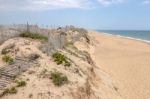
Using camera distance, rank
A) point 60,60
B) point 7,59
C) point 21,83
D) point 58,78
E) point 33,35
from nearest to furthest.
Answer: point 21,83
point 58,78
point 7,59
point 60,60
point 33,35

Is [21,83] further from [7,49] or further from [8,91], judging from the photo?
[7,49]

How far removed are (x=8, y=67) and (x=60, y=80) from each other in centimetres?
274

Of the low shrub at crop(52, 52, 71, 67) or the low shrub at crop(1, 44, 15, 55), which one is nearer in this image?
the low shrub at crop(52, 52, 71, 67)

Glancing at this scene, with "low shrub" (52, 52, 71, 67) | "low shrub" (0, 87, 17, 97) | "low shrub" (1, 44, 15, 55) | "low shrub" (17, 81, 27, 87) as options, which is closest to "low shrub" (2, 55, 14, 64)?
"low shrub" (1, 44, 15, 55)

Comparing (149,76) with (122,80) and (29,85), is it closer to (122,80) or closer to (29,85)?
(122,80)

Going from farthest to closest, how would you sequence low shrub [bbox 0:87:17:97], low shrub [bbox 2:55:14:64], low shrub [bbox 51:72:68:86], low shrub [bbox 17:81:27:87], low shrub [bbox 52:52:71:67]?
low shrub [bbox 52:52:71:67]
low shrub [bbox 2:55:14:64]
low shrub [bbox 51:72:68:86]
low shrub [bbox 17:81:27:87]
low shrub [bbox 0:87:17:97]

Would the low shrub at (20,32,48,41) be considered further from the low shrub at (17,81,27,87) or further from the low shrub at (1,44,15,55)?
the low shrub at (17,81,27,87)

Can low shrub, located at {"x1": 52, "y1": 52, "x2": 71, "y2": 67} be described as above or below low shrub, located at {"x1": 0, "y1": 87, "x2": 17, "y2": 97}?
above

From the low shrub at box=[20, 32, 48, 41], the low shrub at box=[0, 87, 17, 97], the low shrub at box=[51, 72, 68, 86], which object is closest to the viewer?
the low shrub at box=[0, 87, 17, 97]

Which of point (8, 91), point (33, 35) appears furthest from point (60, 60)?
point (33, 35)

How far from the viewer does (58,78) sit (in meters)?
15.9

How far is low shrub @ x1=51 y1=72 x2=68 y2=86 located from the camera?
51.3 ft

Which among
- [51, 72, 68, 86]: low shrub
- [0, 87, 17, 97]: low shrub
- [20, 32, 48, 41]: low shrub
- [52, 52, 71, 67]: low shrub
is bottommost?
[0, 87, 17, 97]: low shrub

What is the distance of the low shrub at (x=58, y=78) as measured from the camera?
15647 millimetres
